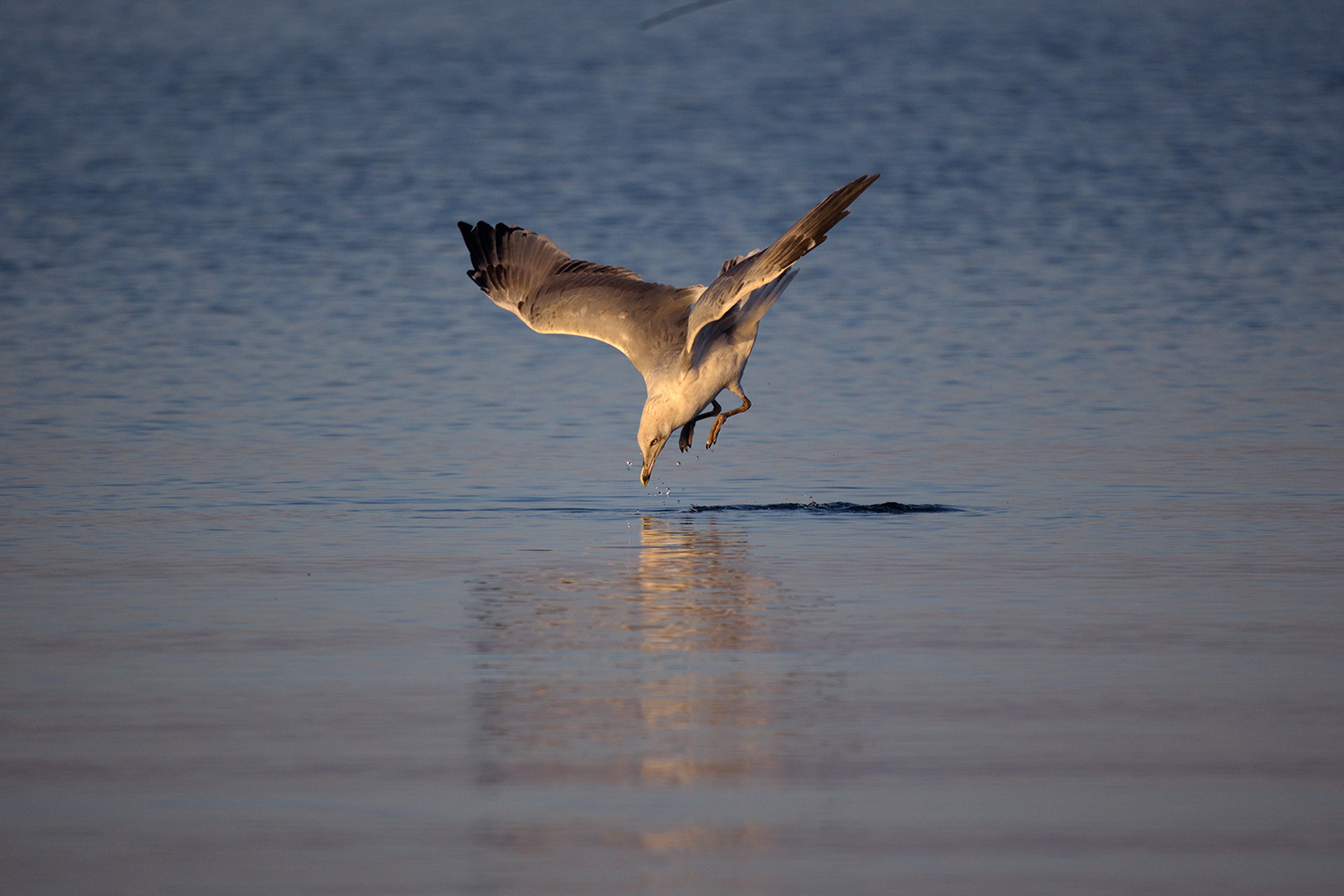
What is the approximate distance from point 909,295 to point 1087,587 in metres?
12.1

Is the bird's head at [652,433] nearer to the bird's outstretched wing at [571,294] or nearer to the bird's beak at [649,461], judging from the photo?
the bird's beak at [649,461]

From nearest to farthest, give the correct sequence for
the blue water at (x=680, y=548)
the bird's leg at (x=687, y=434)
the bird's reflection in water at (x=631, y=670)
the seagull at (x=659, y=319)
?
the blue water at (x=680, y=548) < the bird's reflection in water at (x=631, y=670) < the seagull at (x=659, y=319) < the bird's leg at (x=687, y=434)

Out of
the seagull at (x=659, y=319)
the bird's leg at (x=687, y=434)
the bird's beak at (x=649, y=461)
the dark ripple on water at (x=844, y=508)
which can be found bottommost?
the dark ripple on water at (x=844, y=508)

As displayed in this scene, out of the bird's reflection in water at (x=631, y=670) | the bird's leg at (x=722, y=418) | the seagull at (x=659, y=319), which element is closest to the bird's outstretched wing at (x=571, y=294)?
the seagull at (x=659, y=319)

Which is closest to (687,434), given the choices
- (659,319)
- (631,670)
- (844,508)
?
(659,319)

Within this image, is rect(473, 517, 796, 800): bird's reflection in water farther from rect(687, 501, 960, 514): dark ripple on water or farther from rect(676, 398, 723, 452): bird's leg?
rect(676, 398, 723, 452): bird's leg

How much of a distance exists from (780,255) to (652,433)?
1737 millimetres

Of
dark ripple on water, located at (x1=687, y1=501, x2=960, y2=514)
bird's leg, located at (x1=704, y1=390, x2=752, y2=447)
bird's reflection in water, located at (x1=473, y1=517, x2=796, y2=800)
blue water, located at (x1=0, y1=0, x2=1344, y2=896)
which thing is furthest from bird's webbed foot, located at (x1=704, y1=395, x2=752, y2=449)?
bird's reflection in water, located at (x1=473, y1=517, x2=796, y2=800)

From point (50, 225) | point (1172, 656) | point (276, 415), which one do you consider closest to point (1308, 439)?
point (1172, 656)

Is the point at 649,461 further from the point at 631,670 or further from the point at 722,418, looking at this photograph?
the point at 631,670

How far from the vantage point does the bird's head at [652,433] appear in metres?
13.0

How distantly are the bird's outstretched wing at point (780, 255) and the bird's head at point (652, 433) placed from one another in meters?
0.94

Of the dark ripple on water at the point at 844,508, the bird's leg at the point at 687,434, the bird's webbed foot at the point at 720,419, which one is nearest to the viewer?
the dark ripple on water at the point at 844,508

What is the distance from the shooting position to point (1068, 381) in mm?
16453
